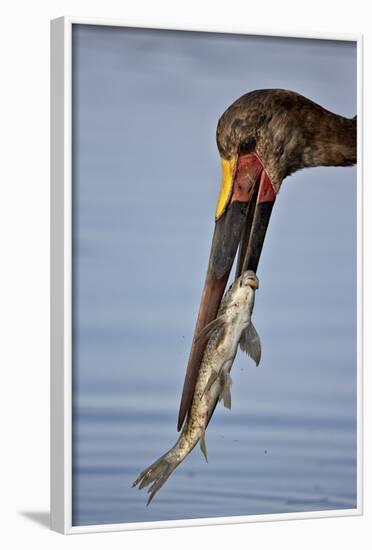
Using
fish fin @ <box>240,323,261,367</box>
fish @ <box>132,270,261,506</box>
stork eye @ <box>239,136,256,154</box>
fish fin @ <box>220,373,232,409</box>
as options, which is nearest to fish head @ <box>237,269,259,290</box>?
fish @ <box>132,270,261,506</box>

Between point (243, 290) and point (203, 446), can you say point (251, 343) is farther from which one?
point (203, 446)

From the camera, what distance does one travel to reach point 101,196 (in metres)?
7.87

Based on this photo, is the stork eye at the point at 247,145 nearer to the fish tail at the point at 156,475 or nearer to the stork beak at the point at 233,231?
the stork beak at the point at 233,231

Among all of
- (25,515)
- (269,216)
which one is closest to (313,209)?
(269,216)

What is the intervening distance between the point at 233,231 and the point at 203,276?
0.87ft

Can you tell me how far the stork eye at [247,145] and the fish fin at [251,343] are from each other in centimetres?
82

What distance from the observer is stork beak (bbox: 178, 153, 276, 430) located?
812 centimetres

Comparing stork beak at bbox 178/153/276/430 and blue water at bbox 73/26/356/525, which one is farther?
stork beak at bbox 178/153/276/430

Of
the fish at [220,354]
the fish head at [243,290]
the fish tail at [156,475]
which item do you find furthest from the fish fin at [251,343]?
the fish tail at [156,475]

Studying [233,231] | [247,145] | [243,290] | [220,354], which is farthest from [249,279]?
[247,145]

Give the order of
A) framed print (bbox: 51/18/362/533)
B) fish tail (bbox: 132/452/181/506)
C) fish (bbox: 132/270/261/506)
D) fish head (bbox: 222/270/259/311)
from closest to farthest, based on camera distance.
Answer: framed print (bbox: 51/18/362/533)
fish tail (bbox: 132/452/181/506)
fish (bbox: 132/270/261/506)
fish head (bbox: 222/270/259/311)

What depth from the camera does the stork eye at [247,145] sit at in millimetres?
8203

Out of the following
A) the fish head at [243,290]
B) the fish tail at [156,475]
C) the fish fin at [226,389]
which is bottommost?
the fish tail at [156,475]

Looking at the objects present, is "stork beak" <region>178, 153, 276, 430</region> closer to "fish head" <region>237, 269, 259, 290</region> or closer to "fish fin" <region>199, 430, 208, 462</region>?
"fish head" <region>237, 269, 259, 290</region>
